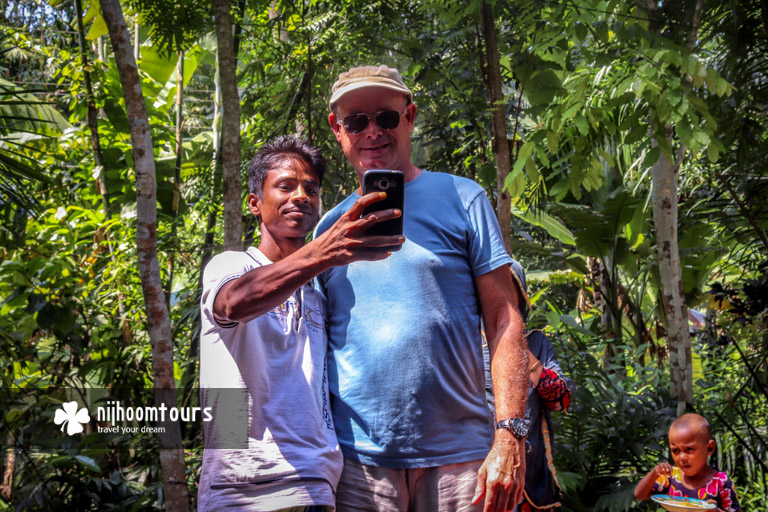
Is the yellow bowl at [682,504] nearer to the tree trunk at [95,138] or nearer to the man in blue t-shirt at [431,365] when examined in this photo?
the man in blue t-shirt at [431,365]

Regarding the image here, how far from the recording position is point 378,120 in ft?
6.84

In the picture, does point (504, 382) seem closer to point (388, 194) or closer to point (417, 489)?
point (417, 489)

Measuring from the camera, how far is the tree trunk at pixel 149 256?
12.4ft

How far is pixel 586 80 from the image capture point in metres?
3.72

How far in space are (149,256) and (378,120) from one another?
2.17m

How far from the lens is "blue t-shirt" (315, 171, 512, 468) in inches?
72.9

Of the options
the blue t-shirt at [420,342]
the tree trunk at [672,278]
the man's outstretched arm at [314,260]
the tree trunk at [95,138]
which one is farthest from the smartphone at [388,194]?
the tree trunk at [95,138]

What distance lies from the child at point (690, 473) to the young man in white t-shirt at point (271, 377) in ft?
8.19

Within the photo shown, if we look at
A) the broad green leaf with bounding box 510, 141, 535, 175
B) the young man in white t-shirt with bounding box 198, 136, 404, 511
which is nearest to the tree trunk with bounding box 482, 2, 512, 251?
the broad green leaf with bounding box 510, 141, 535, 175

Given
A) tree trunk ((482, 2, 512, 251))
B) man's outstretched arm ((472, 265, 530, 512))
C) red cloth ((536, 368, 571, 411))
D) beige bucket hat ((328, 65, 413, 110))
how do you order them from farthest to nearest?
tree trunk ((482, 2, 512, 251)) → red cloth ((536, 368, 571, 411)) → beige bucket hat ((328, 65, 413, 110)) → man's outstretched arm ((472, 265, 530, 512))

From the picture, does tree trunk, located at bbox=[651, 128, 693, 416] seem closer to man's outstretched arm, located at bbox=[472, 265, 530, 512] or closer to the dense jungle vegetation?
the dense jungle vegetation

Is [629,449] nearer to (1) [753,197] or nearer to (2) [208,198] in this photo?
(1) [753,197]

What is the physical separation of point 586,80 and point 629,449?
8.59ft

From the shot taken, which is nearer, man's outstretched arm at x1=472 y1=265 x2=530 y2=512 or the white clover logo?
man's outstretched arm at x1=472 y1=265 x2=530 y2=512
